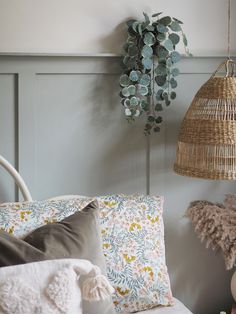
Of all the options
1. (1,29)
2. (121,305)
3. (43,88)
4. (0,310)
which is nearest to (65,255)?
(0,310)

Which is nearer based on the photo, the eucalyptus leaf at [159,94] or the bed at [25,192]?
the bed at [25,192]

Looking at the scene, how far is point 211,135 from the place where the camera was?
1.78 metres

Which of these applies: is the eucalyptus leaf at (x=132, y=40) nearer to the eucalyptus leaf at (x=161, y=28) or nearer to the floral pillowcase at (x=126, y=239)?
the eucalyptus leaf at (x=161, y=28)

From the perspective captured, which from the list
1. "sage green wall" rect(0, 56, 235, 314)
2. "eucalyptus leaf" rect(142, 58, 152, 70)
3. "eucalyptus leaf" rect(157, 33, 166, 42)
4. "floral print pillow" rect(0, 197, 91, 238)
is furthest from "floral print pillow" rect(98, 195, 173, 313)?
"eucalyptus leaf" rect(157, 33, 166, 42)

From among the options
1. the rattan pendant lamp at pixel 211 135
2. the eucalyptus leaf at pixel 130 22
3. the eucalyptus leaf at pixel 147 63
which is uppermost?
the eucalyptus leaf at pixel 130 22

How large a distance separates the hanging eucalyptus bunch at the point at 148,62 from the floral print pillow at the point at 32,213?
19.6 inches

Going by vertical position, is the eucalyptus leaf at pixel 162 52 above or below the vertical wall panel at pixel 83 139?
above

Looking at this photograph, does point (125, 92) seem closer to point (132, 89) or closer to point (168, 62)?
point (132, 89)

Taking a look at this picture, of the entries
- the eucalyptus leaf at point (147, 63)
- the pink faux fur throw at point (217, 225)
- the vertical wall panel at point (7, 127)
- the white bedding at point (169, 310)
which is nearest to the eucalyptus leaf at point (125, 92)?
the eucalyptus leaf at point (147, 63)

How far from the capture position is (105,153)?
2.10 meters

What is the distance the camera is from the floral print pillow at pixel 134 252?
1.67 meters

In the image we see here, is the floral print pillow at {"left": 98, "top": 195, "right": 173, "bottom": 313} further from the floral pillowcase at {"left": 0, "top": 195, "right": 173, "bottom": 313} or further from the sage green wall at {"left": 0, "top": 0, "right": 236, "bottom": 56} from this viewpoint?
the sage green wall at {"left": 0, "top": 0, "right": 236, "bottom": 56}

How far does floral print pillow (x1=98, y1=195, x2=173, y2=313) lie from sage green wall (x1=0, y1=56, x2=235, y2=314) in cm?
34

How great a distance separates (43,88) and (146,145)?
0.51 metres
